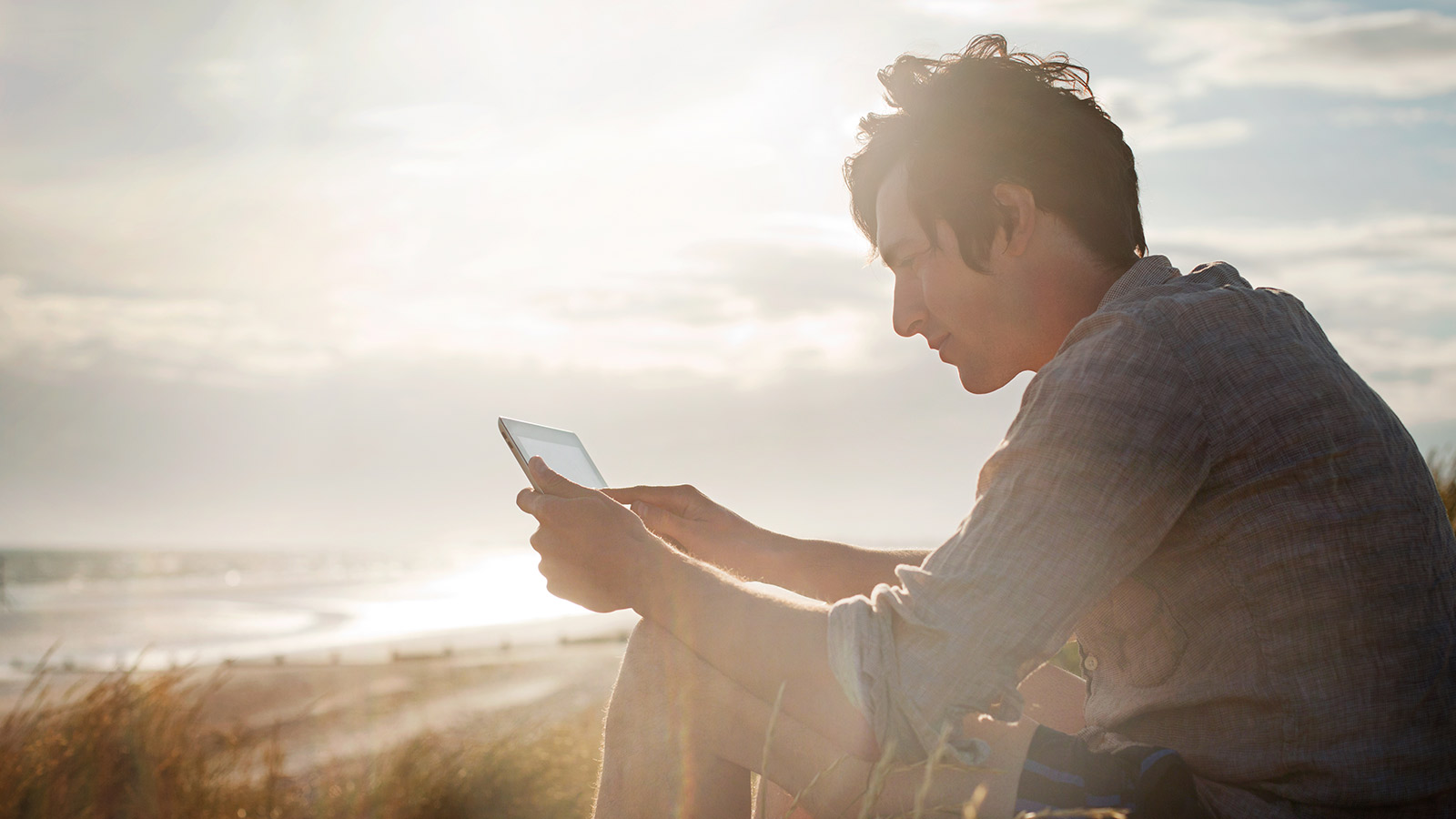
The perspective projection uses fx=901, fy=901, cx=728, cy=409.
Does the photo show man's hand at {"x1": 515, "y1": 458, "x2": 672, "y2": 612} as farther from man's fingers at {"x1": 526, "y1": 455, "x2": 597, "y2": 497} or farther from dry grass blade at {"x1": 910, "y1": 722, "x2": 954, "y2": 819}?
dry grass blade at {"x1": 910, "y1": 722, "x2": 954, "y2": 819}

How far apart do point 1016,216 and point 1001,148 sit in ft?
0.61

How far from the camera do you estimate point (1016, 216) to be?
203 centimetres

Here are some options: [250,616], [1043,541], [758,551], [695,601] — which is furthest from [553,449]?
[250,616]

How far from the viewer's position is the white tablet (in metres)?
2.33

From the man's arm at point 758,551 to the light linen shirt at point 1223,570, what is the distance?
115 centimetres

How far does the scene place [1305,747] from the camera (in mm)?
1370

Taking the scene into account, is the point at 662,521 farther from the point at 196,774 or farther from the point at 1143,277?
the point at 196,774

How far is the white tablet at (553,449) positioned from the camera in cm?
233

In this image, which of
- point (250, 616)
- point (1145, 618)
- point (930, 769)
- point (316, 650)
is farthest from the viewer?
point (250, 616)

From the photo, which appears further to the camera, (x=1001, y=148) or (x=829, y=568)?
(x=829, y=568)

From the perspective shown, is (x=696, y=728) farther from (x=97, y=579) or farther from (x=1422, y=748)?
(x=97, y=579)

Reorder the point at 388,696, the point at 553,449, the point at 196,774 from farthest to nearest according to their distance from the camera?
the point at 388,696 → the point at 196,774 → the point at 553,449

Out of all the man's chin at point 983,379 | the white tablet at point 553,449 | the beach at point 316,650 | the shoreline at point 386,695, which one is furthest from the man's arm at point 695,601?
the shoreline at point 386,695

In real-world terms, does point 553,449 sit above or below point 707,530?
above
